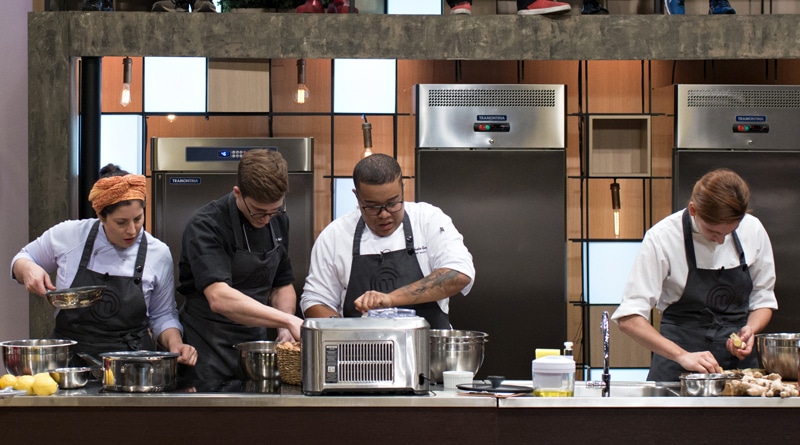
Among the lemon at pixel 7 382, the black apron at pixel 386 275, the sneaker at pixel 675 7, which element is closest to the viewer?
the lemon at pixel 7 382

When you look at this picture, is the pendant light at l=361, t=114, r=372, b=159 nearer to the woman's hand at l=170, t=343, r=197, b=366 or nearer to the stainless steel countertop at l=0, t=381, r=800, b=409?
the woman's hand at l=170, t=343, r=197, b=366

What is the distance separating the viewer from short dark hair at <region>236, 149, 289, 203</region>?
3.30 metres

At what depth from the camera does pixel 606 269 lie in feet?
19.1

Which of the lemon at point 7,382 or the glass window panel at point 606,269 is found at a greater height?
Answer: the glass window panel at point 606,269

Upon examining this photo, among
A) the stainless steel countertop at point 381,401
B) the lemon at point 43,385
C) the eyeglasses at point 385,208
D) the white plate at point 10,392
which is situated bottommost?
the stainless steel countertop at point 381,401

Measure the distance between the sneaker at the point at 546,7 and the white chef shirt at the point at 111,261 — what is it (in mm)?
2540

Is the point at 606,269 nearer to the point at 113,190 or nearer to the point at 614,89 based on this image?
the point at 614,89

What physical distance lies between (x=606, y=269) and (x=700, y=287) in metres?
2.25

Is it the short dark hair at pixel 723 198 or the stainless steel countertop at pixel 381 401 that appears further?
the short dark hair at pixel 723 198

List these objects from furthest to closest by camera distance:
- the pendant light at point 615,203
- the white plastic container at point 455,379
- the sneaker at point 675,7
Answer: the pendant light at point 615,203
the sneaker at point 675,7
the white plastic container at point 455,379

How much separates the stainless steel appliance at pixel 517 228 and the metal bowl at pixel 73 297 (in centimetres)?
235

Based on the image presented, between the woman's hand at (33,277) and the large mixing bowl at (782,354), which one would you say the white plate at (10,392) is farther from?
the large mixing bowl at (782,354)

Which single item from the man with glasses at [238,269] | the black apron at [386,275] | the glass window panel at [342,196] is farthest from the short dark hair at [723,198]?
the glass window panel at [342,196]

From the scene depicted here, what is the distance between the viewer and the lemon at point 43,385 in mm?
2832
